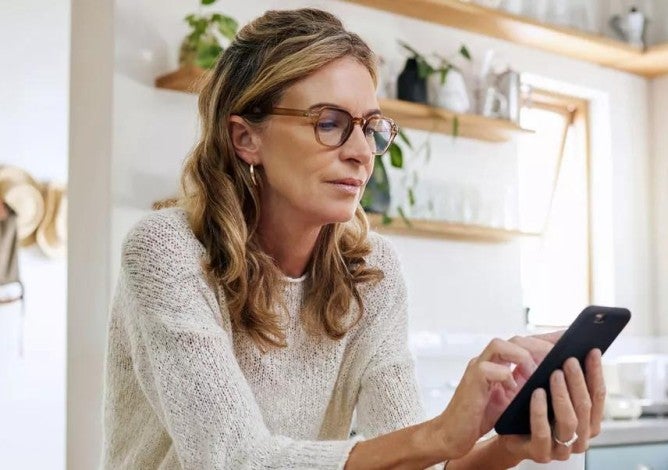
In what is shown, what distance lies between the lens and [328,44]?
1543 millimetres

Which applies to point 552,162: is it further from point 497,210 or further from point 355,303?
point 355,303

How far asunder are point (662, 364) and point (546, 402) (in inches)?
122

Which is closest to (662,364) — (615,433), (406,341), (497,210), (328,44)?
(497,210)

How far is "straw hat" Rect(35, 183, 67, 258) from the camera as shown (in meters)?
4.86

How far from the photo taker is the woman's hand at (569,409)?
48.8 inches

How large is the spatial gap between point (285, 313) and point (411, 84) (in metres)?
2.64

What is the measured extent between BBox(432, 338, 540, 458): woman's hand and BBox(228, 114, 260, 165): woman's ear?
0.52 m

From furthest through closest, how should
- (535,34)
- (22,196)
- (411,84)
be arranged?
1. (22,196)
2. (535,34)
3. (411,84)

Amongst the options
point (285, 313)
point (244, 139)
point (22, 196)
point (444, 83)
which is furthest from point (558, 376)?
point (22, 196)

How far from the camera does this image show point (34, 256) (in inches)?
197

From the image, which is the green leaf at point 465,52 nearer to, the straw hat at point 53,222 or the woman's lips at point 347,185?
the straw hat at point 53,222

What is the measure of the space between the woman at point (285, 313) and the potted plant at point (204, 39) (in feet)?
5.79

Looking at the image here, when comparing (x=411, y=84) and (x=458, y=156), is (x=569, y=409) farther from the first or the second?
(x=458, y=156)

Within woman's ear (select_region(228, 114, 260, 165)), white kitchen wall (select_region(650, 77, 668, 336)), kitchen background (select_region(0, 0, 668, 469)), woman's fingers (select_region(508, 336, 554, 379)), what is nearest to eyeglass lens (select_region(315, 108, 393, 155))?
woman's ear (select_region(228, 114, 260, 165))
